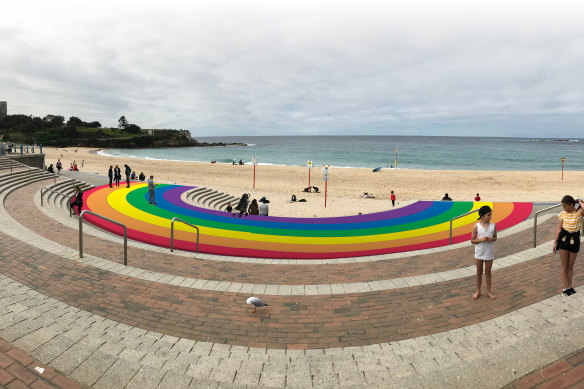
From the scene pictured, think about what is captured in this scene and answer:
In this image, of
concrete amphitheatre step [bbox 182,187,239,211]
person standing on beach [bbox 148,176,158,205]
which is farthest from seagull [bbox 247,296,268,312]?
concrete amphitheatre step [bbox 182,187,239,211]

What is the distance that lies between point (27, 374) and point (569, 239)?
7.54m

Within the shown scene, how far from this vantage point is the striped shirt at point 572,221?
17.1 feet

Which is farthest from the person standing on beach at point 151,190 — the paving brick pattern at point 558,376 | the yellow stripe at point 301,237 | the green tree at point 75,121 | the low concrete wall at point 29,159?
the green tree at point 75,121

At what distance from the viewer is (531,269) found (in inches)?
259

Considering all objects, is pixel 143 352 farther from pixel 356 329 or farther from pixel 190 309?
pixel 356 329

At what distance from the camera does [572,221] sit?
17.3 feet

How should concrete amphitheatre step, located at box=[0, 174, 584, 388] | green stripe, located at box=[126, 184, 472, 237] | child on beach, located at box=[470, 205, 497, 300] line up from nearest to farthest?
concrete amphitheatre step, located at box=[0, 174, 584, 388] < child on beach, located at box=[470, 205, 497, 300] < green stripe, located at box=[126, 184, 472, 237]

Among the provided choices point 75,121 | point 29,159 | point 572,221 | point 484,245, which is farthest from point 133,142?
point 572,221

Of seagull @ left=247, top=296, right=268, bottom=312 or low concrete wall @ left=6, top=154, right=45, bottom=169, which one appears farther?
low concrete wall @ left=6, top=154, right=45, bottom=169

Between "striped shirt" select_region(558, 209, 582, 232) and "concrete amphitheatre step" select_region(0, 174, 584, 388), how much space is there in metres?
1.05

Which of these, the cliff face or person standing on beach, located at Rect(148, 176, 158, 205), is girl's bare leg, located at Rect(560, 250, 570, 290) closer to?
person standing on beach, located at Rect(148, 176, 158, 205)

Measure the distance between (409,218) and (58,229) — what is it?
13046mm

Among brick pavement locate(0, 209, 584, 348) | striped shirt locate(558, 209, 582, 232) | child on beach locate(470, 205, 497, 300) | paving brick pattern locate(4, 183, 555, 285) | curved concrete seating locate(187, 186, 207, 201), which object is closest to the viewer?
brick pavement locate(0, 209, 584, 348)

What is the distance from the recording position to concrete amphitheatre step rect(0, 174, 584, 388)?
151 inches
